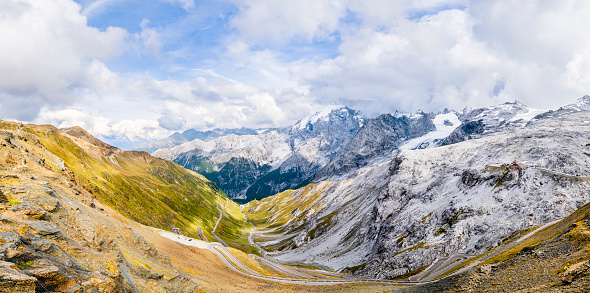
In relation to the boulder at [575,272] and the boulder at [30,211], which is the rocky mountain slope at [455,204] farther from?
the boulder at [30,211]

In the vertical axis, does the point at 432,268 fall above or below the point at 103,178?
below

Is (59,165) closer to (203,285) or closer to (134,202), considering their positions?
(134,202)

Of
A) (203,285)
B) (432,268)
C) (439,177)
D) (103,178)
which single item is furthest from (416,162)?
(103,178)

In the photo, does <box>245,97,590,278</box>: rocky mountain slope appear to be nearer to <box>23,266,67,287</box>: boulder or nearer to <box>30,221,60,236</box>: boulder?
<box>30,221,60,236</box>: boulder

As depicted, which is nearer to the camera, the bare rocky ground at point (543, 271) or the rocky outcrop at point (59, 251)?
the rocky outcrop at point (59, 251)

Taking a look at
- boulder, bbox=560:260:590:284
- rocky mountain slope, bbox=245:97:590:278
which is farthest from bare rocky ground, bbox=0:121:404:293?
rocky mountain slope, bbox=245:97:590:278

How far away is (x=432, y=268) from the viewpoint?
77.1 meters

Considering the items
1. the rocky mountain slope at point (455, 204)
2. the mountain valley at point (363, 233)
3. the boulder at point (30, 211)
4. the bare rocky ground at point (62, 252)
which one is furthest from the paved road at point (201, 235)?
the boulder at point (30, 211)

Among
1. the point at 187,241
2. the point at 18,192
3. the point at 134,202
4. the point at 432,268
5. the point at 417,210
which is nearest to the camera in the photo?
the point at 18,192

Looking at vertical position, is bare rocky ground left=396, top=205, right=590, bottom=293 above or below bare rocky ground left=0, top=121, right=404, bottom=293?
below

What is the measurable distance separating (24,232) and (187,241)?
67.0 m

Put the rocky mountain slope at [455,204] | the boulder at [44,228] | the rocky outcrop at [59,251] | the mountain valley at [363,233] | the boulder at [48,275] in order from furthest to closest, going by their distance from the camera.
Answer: the rocky mountain slope at [455,204] → the mountain valley at [363,233] → the boulder at [44,228] → the rocky outcrop at [59,251] → the boulder at [48,275]

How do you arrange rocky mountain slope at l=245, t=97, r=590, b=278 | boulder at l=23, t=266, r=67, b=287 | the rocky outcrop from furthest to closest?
1. rocky mountain slope at l=245, t=97, r=590, b=278
2. the rocky outcrop
3. boulder at l=23, t=266, r=67, b=287

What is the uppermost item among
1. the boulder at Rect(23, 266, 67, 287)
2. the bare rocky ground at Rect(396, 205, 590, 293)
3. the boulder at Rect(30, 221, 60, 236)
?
the boulder at Rect(30, 221, 60, 236)
